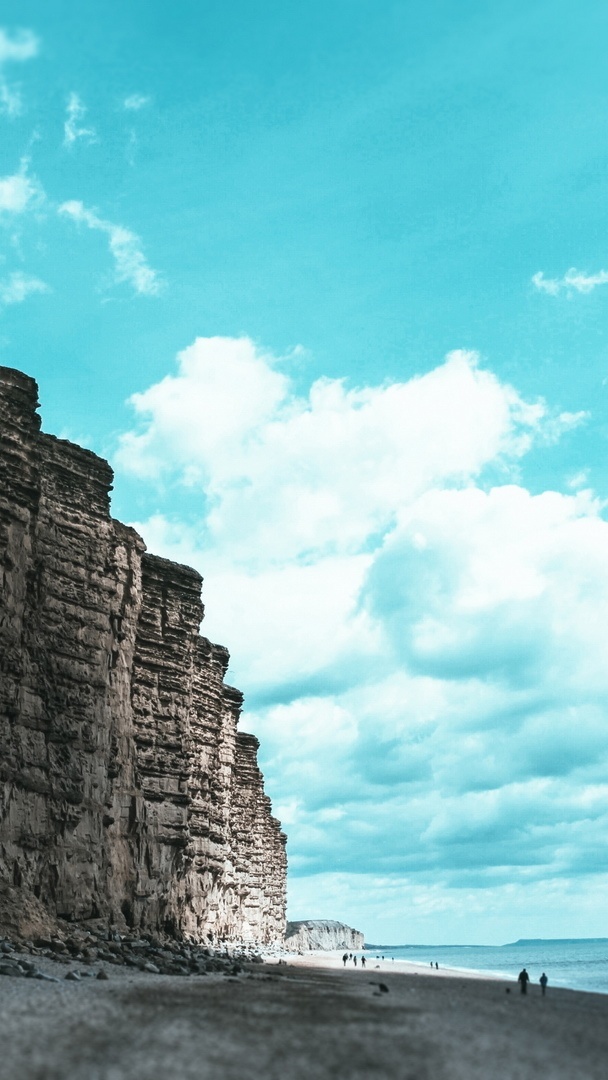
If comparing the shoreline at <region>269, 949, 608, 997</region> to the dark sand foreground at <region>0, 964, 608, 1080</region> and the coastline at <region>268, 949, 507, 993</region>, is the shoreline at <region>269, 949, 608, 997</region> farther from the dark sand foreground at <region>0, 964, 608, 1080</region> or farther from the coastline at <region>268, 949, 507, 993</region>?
the dark sand foreground at <region>0, 964, 608, 1080</region>

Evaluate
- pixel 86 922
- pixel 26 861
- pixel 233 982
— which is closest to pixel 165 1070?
pixel 233 982

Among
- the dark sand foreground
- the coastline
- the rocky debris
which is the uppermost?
the rocky debris

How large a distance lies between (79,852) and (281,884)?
57.4 m

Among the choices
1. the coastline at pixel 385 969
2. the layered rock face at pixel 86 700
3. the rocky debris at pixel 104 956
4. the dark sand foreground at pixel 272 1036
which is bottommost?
the coastline at pixel 385 969

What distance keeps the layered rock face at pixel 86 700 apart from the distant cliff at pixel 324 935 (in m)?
76.6

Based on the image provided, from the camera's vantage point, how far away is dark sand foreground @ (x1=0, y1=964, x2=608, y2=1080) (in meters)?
12.3

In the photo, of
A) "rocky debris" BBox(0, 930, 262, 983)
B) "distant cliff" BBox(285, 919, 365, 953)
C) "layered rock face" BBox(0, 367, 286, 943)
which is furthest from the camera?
"distant cliff" BBox(285, 919, 365, 953)

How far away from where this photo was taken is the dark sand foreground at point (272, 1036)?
12344mm

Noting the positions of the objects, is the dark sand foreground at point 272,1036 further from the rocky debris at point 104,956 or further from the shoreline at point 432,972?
the shoreline at point 432,972

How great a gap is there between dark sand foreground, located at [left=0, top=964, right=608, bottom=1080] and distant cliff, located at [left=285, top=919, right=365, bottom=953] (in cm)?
9828

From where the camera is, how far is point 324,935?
141 m

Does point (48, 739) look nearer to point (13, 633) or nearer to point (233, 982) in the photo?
point (13, 633)

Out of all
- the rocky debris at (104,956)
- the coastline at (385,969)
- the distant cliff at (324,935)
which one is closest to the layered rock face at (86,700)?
the rocky debris at (104,956)

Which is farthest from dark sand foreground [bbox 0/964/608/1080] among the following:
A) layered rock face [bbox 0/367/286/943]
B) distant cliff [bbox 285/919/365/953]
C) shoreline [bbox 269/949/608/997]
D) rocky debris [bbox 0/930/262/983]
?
distant cliff [bbox 285/919/365/953]
